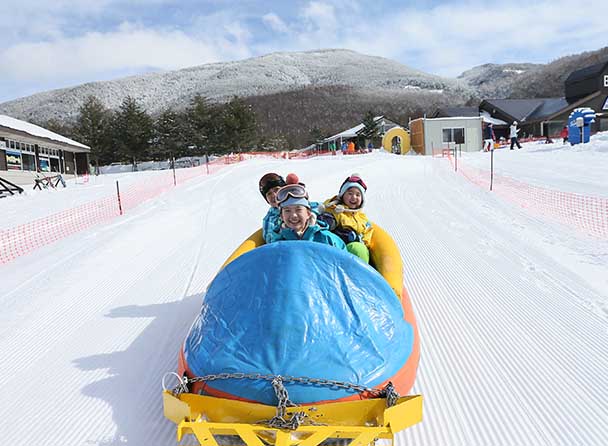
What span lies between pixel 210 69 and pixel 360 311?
132349 mm

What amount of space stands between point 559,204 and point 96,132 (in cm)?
3757

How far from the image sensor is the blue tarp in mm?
2006

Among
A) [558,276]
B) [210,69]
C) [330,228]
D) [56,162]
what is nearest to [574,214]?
[558,276]

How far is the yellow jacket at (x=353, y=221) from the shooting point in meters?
3.62

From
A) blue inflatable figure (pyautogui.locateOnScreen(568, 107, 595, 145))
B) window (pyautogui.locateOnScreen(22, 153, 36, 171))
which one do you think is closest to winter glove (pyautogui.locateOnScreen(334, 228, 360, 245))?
blue inflatable figure (pyautogui.locateOnScreen(568, 107, 595, 145))

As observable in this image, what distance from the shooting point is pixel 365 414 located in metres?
1.88

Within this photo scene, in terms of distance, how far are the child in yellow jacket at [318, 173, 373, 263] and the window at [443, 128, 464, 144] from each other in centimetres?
2475

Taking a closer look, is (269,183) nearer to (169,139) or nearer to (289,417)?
(289,417)

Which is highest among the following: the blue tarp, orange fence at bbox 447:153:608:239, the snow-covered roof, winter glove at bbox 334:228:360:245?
the snow-covered roof

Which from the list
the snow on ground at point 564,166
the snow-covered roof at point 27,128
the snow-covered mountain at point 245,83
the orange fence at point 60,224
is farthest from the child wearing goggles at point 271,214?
the snow-covered mountain at point 245,83

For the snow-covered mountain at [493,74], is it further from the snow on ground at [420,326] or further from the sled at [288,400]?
the sled at [288,400]

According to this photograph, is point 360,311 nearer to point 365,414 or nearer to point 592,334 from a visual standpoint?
point 365,414

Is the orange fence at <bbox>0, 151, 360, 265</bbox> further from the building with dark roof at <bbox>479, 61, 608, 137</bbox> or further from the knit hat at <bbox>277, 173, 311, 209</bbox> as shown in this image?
the building with dark roof at <bbox>479, 61, 608, 137</bbox>

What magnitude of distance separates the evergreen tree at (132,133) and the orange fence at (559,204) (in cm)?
3032
